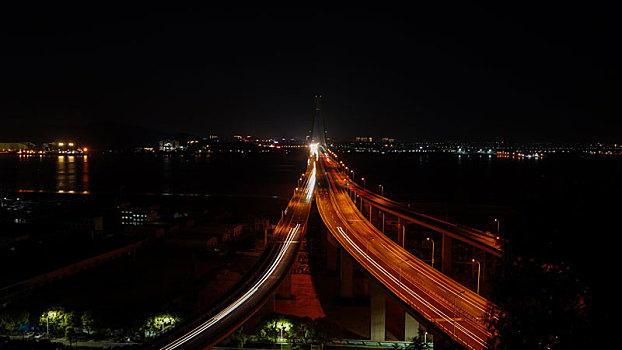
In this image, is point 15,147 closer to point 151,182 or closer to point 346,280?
point 151,182

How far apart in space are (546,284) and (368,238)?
611 cm

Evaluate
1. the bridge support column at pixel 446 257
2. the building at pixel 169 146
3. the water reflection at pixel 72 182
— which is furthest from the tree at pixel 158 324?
the building at pixel 169 146

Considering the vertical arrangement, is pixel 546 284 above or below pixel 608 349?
above

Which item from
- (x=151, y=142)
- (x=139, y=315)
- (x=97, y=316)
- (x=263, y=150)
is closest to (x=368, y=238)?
(x=139, y=315)

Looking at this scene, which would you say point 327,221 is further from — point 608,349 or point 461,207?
point 461,207

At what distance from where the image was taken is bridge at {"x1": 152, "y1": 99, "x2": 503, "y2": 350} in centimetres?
448

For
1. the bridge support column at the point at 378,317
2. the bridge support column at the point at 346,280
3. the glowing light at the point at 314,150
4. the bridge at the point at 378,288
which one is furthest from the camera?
the glowing light at the point at 314,150

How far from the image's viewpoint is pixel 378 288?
714 centimetres

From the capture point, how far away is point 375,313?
7012mm

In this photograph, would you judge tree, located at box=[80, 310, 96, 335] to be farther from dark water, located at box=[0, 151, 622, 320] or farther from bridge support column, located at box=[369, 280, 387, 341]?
dark water, located at box=[0, 151, 622, 320]

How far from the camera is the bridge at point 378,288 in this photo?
4480mm

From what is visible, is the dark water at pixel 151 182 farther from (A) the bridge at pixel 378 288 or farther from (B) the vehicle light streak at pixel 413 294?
(B) the vehicle light streak at pixel 413 294

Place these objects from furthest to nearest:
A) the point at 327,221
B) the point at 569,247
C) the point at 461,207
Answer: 1. the point at 461,207
2. the point at 327,221
3. the point at 569,247

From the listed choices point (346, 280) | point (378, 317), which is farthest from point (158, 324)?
point (346, 280)
